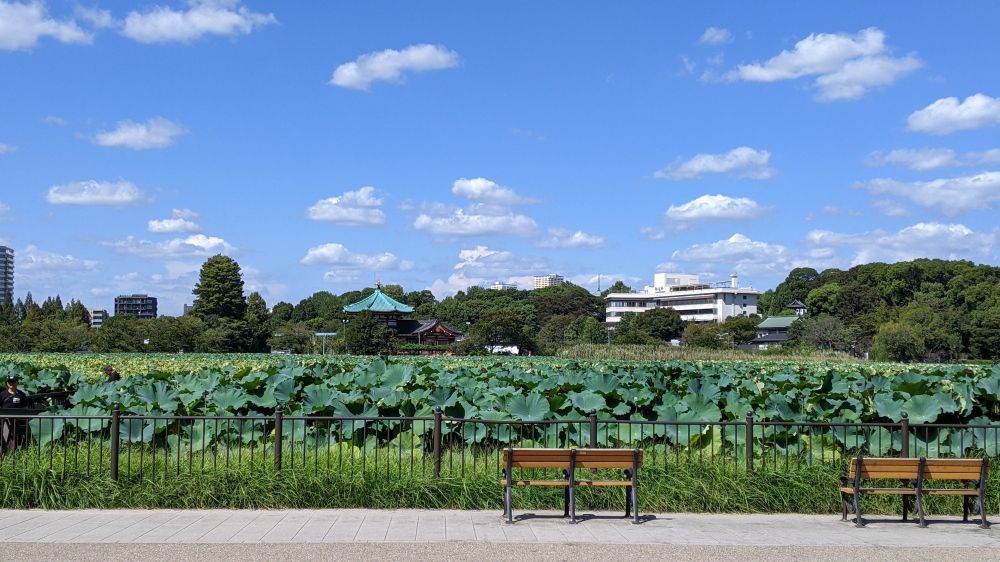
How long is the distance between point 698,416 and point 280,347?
87109mm

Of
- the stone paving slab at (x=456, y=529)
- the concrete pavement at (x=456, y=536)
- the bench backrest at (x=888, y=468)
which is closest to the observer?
the concrete pavement at (x=456, y=536)

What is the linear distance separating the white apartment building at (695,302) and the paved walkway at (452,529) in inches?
5323

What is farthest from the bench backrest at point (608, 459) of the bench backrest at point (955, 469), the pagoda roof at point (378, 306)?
the pagoda roof at point (378, 306)

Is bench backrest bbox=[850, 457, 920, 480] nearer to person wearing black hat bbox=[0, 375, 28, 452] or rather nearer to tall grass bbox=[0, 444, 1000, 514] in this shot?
tall grass bbox=[0, 444, 1000, 514]

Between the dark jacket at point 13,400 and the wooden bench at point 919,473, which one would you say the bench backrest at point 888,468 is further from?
the dark jacket at point 13,400

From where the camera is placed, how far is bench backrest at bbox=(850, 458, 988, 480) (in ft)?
32.7

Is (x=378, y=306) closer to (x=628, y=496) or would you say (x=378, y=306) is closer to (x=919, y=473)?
(x=628, y=496)

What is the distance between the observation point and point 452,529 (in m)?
9.78

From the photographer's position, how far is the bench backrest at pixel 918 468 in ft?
32.7

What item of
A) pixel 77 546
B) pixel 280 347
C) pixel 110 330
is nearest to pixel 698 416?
pixel 77 546

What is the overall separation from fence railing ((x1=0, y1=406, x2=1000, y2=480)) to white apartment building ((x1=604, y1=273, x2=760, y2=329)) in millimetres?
131310

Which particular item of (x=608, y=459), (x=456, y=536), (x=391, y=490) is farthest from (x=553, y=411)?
(x=456, y=536)

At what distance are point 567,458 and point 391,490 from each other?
2324mm

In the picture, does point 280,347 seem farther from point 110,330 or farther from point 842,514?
point 842,514
